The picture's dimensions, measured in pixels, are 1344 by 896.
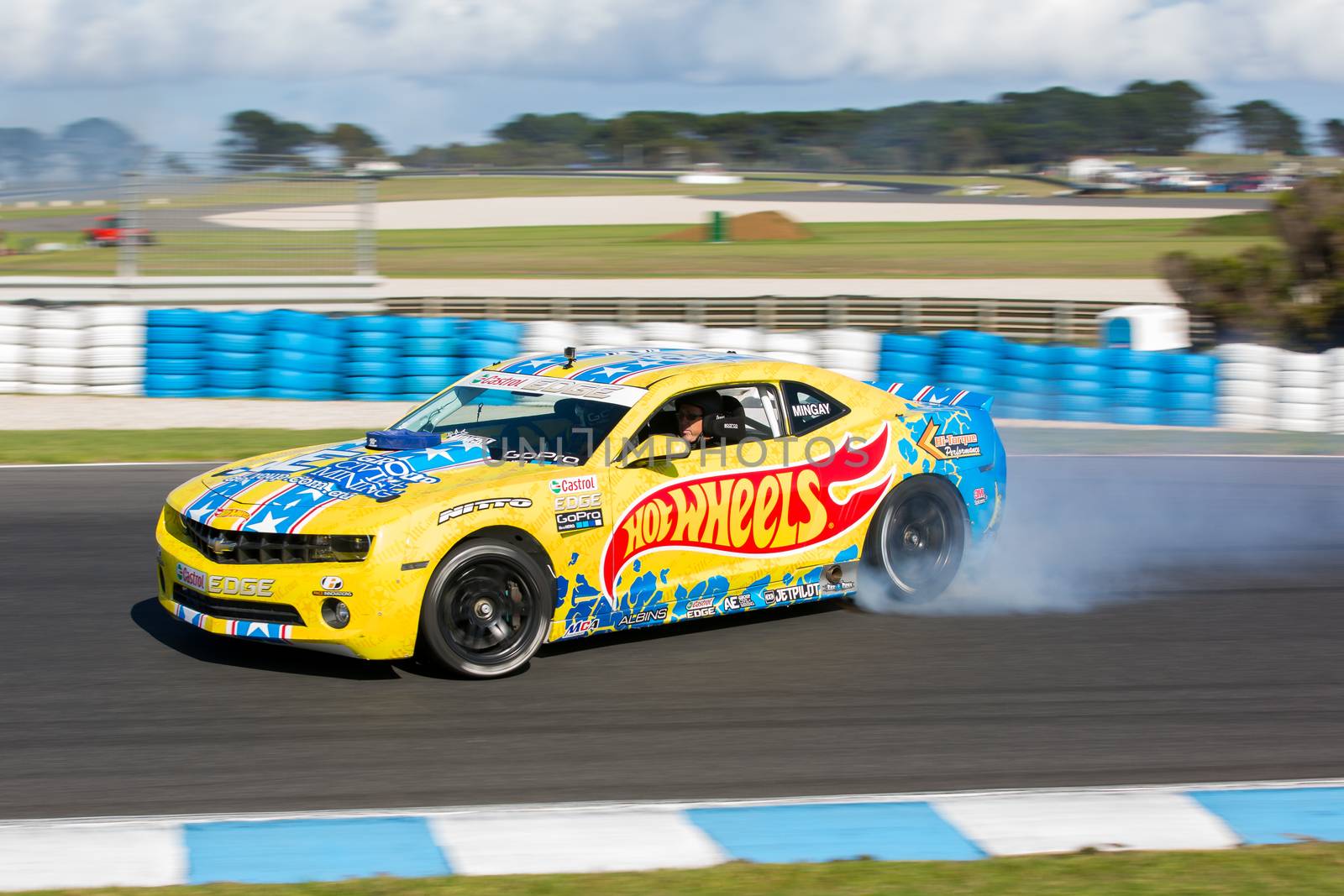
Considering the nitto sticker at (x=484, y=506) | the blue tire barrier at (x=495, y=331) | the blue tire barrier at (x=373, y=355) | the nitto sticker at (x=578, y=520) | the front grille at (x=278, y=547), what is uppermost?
the blue tire barrier at (x=495, y=331)

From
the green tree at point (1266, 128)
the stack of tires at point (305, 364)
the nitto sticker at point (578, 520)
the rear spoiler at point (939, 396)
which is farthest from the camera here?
the green tree at point (1266, 128)

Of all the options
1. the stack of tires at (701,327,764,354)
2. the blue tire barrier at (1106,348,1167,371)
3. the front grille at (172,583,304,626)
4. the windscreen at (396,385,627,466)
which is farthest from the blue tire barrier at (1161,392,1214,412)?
the front grille at (172,583,304,626)

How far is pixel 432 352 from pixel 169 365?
10.0 ft

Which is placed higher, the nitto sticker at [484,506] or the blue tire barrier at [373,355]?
the blue tire barrier at [373,355]

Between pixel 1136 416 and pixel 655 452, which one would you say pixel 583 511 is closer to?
pixel 655 452

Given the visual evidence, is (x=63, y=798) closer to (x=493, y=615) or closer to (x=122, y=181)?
(x=493, y=615)

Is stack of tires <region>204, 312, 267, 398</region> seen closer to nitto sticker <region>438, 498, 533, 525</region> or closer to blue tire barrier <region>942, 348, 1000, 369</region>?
blue tire barrier <region>942, 348, 1000, 369</region>

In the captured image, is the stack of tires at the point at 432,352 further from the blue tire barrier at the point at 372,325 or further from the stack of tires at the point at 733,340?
the stack of tires at the point at 733,340

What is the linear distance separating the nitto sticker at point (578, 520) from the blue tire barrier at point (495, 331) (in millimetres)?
9887

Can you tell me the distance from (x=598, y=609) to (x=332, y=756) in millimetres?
1520

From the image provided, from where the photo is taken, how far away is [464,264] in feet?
135

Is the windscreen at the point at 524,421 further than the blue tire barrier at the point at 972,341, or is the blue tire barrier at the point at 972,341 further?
the blue tire barrier at the point at 972,341

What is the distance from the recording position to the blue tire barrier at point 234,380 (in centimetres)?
1652

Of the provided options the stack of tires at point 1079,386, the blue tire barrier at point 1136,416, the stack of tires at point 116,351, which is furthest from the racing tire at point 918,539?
the stack of tires at point 116,351
